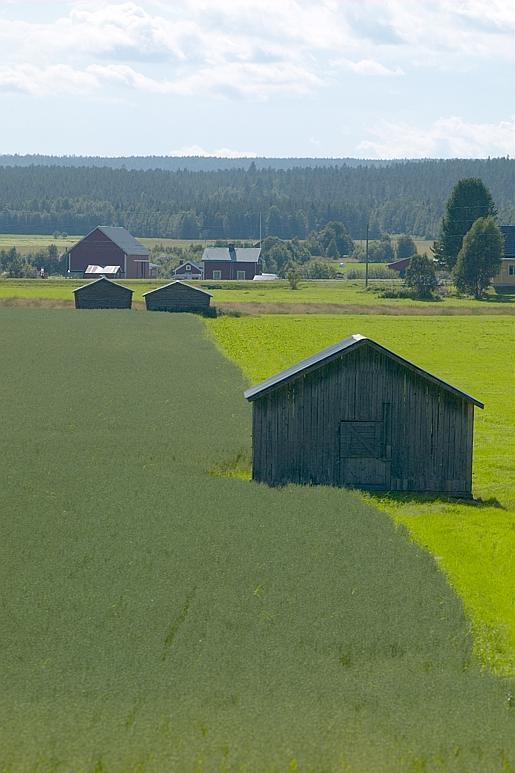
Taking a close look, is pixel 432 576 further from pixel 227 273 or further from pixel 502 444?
pixel 227 273

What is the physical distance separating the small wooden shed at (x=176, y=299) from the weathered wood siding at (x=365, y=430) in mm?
64224

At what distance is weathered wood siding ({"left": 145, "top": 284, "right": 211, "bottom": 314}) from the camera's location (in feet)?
305

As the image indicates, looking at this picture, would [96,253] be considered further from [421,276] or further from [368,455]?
[368,455]

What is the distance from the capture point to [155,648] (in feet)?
54.3

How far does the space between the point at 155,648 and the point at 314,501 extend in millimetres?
9852

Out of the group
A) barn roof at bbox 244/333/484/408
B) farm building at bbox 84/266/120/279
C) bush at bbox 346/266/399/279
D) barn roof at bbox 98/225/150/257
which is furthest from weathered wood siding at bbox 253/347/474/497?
bush at bbox 346/266/399/279

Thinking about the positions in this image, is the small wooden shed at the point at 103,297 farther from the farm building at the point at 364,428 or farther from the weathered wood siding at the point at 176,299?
the farm building at the point at 364,428

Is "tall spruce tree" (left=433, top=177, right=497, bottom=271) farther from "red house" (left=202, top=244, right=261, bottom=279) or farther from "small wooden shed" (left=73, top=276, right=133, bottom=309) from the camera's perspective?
"small wooden shed" (left=73, top=276, right=133, bottom=309)

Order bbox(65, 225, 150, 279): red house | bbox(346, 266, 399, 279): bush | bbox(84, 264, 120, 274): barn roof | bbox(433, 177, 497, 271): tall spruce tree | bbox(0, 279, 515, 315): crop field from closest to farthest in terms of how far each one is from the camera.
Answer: bbox(0, 279, 515, 315): crop field < bbox(433, 177, 497, 271): tall spruce tree < bbox(84, 264, 120, 274): barn roof < bbox(65, 225, 150, 279): red house < bbox(346, 266, 399, 279): bush

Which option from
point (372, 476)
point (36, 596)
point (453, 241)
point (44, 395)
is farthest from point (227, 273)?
point (36, 596)

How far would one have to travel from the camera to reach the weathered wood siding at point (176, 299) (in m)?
93.0

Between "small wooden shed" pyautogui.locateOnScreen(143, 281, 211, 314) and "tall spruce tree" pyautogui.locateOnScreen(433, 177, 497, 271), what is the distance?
1678 inches

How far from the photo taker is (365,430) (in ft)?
95.1

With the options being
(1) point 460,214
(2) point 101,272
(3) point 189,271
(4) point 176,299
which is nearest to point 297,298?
(4) point 176,299
